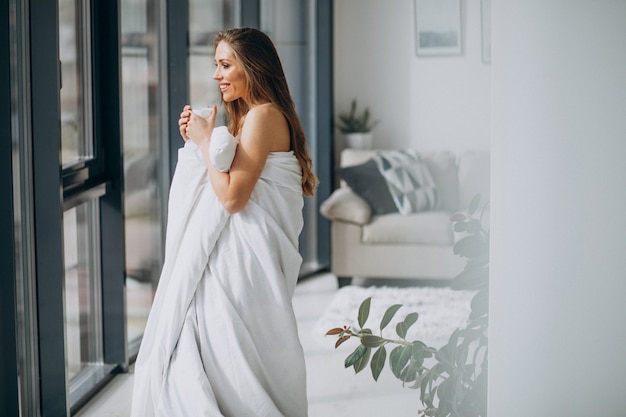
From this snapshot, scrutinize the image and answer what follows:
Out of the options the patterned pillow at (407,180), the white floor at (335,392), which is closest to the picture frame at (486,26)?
the white floor at (335,392)

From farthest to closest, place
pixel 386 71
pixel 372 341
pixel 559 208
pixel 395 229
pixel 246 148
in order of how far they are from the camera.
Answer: pixel 386 71 → pixel 395 229 → pixel 372 341 → pixel 246 148 → pixel 559 208

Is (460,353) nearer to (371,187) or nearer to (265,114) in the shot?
(265,114)

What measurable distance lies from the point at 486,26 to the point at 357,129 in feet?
12.7

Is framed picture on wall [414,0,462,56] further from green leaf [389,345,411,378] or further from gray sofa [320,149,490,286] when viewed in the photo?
→ green leaf [389,345,411,378]

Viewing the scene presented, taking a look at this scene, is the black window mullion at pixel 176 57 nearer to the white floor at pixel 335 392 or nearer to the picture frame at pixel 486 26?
the white floor at pixel 335 392

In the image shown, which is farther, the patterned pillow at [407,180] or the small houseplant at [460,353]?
the patterned pillow at [407,180]

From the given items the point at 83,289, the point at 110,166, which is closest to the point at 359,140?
the point at 110,166

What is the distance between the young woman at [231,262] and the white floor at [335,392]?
2.16ft

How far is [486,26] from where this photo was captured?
2020mm

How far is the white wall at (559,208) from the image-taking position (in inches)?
74.5

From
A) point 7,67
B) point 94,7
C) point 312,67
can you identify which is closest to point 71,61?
point 94,7

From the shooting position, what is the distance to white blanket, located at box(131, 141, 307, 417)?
2.50 metres

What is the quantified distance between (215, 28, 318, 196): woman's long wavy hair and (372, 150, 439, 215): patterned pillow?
91.9 inches

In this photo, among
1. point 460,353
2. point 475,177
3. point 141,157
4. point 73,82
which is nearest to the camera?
point 475,177
